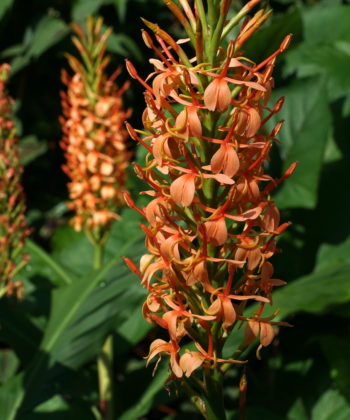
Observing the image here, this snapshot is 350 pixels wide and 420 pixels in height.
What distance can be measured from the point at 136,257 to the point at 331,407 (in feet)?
3.05

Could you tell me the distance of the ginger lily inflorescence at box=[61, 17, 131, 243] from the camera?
2.20m

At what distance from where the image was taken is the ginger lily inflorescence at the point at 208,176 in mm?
1068

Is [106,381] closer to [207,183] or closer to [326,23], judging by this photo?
[207,183]

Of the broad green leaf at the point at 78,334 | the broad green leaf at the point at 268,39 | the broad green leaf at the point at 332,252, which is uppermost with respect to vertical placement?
the broad green leaf at the point at 268,39

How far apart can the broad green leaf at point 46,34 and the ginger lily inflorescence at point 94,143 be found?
3.41 ft

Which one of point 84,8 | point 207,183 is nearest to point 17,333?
point 207,183

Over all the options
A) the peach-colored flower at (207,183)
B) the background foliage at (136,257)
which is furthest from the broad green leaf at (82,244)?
the peach-colored flower at (207,183)

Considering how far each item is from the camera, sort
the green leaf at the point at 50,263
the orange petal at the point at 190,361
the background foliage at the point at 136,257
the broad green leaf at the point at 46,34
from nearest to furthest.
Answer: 1. the orange petal at the point at 190,361
2. the background foliage at the point at 136,257
3. the green leaf at the point at 50,263
4. the broad green leaf at the point at 46,34

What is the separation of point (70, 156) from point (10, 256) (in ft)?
1.34

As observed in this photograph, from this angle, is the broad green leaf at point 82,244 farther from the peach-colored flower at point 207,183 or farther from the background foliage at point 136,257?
the peach-colored flower at point 207,183

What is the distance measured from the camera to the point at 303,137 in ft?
8.73

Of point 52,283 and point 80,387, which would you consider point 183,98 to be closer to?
point 80,387

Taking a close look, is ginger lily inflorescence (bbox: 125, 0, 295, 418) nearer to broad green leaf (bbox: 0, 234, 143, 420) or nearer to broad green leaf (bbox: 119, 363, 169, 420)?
broad green leaf (bbox: 0, 234, 143, 420)

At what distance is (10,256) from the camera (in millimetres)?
2012
